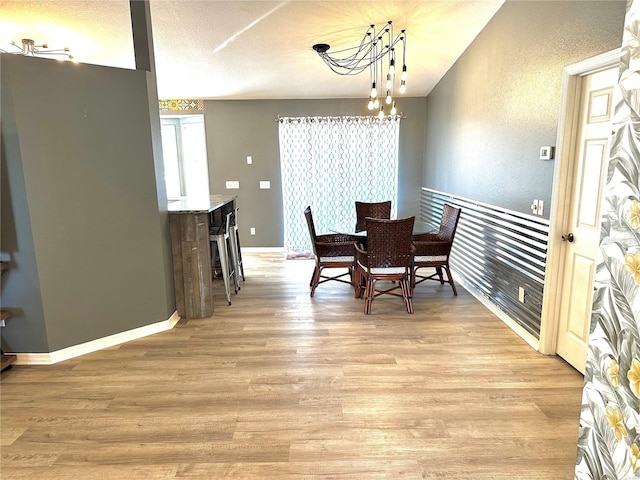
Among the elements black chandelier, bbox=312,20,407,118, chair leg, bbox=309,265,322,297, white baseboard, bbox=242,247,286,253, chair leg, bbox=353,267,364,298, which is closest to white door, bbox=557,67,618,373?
black chandelier, bbox=312,20,407,118

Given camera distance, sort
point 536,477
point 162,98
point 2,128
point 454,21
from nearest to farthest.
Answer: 1. point 536,477
2. point 2,128
3. point 454,21
4. point 162,98

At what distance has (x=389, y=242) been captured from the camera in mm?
3314

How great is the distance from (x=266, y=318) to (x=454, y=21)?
11.1 ft

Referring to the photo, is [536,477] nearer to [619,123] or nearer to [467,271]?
[619,123]

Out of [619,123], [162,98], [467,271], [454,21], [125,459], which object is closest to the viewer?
[619,123]

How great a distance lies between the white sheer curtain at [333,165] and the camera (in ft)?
18.8

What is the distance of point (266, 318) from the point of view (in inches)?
136

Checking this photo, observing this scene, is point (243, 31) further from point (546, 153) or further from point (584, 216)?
point (584, 216)

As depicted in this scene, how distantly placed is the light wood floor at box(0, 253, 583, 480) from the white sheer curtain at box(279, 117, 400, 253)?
289cm

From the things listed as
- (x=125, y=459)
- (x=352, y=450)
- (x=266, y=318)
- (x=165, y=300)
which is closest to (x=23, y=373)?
(x=165, y=300)

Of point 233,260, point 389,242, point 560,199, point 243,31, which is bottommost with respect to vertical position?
point 233,260

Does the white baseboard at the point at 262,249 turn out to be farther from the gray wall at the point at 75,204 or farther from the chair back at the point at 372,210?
the gray wall at the point at 75,204

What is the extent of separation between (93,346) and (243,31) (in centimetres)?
318

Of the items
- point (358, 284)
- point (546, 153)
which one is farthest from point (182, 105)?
point (546, 153)
